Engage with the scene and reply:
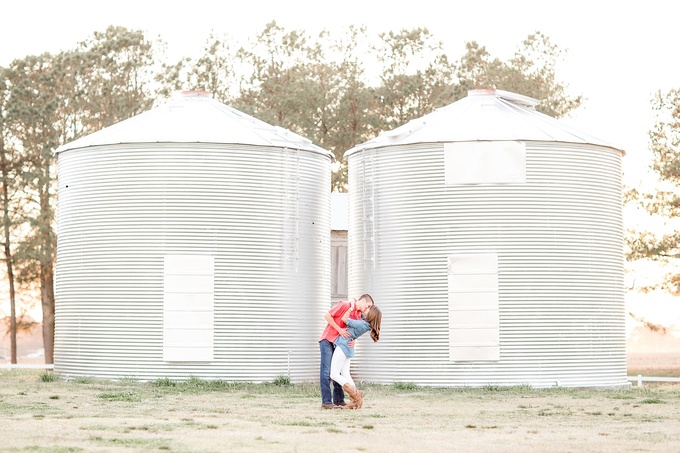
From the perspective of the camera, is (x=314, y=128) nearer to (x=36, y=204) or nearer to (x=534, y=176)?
(x=36, y=204)

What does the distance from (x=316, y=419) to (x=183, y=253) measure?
9555 millimetres

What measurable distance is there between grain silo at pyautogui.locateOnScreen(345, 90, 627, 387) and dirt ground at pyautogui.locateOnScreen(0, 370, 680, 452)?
3.24 feet

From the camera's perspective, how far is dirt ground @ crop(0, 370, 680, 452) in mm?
14562

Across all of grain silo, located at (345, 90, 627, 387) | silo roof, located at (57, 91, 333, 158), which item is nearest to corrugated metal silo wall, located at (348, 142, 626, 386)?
grain silo, located at (345, 90, 627, 387)

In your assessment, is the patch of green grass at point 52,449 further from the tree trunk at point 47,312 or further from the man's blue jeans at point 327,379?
the tree trunk at point 47,312

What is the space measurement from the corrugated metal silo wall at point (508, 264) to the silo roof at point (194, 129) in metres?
2.86

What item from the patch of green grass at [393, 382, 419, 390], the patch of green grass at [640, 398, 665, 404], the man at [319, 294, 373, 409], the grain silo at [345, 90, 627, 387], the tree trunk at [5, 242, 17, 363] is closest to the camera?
the man at [319, 294, 373, 409]

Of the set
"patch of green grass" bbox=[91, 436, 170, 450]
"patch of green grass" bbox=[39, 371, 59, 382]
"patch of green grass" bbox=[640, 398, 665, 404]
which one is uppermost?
"patch of green grass" bbox=[91, 436, 170, 450]

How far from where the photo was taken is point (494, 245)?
87.3 feet

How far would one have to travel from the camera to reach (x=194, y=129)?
91.1ft

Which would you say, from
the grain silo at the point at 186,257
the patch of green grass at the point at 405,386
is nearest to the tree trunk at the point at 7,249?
the grain silo at the point at 186,257

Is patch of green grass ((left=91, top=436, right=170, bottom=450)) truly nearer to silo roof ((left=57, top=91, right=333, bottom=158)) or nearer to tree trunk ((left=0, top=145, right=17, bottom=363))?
silo roof ((left=57, top=91, right=333, bottom=158))

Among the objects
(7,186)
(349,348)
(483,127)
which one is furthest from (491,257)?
(7,186)

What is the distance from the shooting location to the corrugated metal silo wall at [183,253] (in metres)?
26.8
